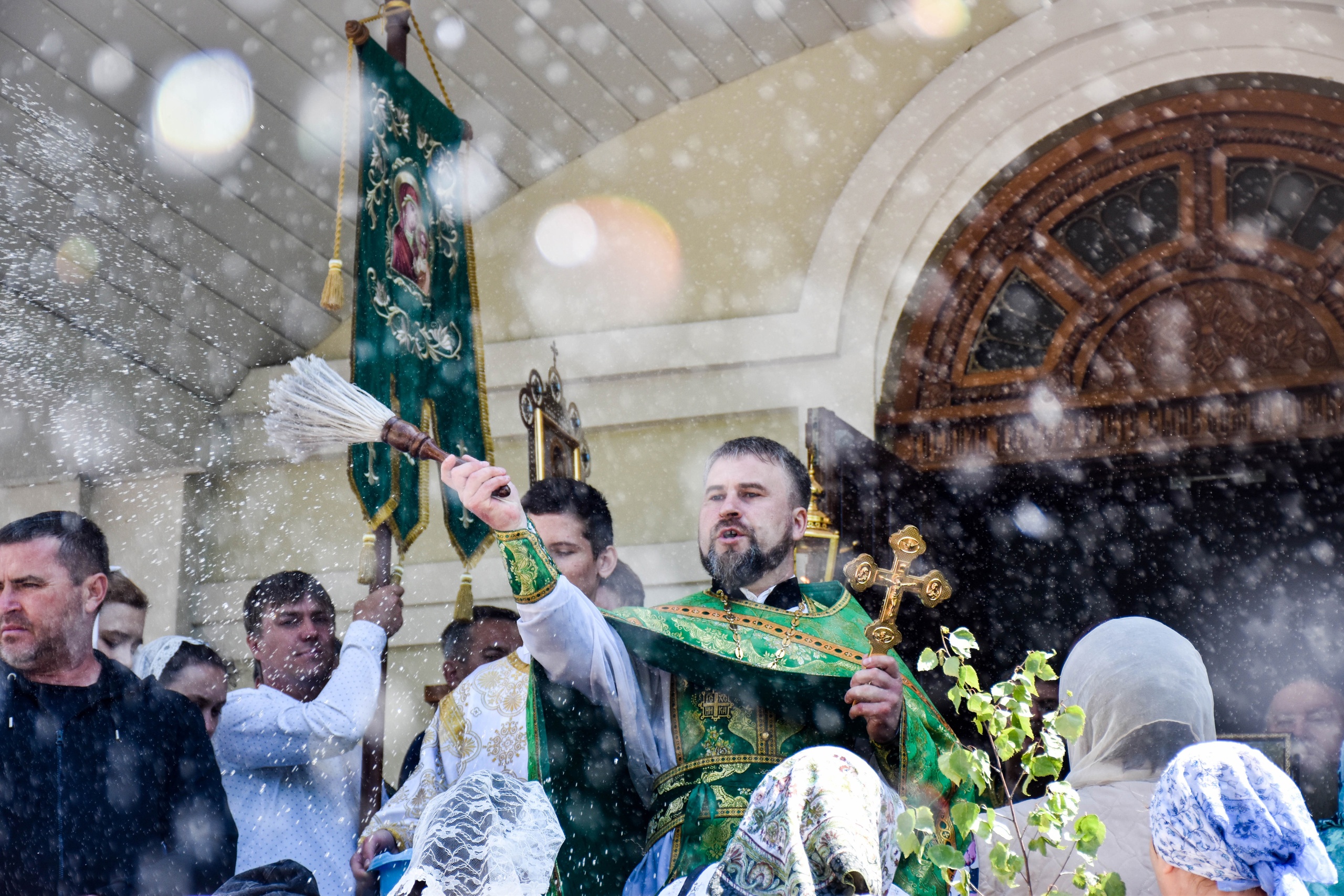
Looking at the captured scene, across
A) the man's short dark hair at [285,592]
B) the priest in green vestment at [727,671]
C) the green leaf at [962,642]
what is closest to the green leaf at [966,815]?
the green leaf at [962,642]

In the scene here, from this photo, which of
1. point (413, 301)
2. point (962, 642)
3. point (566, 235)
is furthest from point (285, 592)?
point (566, 235)

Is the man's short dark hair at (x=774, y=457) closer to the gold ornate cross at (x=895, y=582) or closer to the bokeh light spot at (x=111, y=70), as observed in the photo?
the gold ornate cross at (x=895, y=582)

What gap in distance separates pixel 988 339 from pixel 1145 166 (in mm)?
1005

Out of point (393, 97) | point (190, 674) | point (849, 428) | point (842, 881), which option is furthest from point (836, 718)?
point (393, 97)

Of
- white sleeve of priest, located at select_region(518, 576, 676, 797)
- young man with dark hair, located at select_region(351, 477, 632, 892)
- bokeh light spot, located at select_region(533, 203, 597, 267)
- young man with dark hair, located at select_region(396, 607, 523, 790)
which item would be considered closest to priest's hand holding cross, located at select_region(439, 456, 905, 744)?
white sleeve of priest, located at select_region(518, 576, 676, 797)

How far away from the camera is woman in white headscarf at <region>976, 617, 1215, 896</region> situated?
3254mm

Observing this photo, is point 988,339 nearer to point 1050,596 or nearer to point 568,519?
point 1050,596

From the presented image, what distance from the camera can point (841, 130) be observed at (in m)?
7.10

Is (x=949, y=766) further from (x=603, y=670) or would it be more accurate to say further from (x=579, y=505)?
(x=579, y=505)

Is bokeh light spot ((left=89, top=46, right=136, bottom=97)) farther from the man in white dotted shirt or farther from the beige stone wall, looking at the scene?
the man in white dotted shirt

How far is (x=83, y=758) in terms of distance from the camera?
12.1 feet

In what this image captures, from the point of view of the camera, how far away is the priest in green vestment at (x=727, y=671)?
11.3 feet

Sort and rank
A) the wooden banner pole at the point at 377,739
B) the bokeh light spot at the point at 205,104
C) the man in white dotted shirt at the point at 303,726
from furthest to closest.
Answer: the bokeh light spot at the point at 205,104 < the wooden banner pole at the point at 377,739 < the man in white dotted shirt at the point at 303,726

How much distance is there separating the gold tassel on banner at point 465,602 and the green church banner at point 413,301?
0.18m
